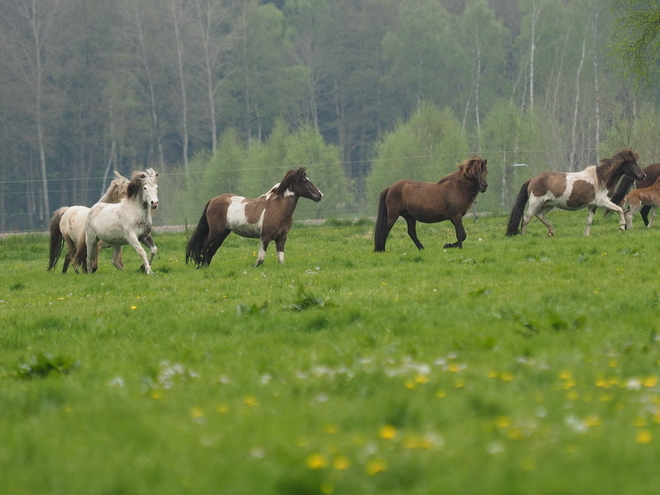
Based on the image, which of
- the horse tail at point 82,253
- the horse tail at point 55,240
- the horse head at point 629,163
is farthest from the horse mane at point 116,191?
the horse head at point 629,163

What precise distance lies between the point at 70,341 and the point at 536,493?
259 inches

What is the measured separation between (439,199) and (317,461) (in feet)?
48.7

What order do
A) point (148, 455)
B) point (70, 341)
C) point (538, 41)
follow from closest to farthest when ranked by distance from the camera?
point (148, 455), point (70, 341), point (538, 41)

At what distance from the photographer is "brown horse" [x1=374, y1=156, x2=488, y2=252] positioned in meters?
18.5

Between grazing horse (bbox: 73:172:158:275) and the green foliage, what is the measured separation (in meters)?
32.5

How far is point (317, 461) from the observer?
4.18m

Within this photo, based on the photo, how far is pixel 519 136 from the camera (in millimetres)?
53125

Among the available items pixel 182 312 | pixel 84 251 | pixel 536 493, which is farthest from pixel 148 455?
pixel 84 251

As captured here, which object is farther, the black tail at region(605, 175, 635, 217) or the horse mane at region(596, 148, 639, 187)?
the black tail at region(605, 175, 635, 217)

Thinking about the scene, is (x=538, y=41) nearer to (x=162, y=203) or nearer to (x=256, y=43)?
(x=256, y=43)

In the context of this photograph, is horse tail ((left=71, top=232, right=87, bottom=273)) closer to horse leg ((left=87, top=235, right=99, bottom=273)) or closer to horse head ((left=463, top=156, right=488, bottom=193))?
horse leg ((left=87, top=235, right=99, bottom=273))

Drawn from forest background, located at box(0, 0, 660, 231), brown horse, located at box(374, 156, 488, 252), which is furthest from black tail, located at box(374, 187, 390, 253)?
forest background, located at box(0, 0, 660, 231)

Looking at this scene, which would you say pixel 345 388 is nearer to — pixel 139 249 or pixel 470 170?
pixel 139 249

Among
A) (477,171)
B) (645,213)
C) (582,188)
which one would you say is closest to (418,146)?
(645,213)
